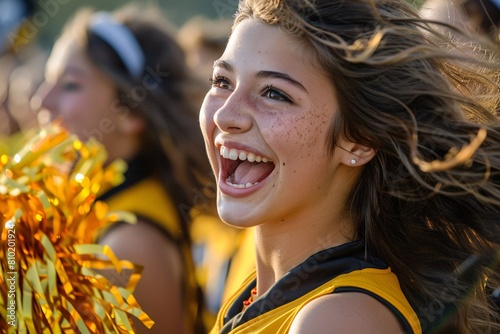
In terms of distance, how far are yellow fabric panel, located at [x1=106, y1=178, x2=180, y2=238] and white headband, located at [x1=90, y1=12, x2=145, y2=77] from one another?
1.56 ft

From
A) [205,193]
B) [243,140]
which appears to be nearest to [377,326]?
[243,140]

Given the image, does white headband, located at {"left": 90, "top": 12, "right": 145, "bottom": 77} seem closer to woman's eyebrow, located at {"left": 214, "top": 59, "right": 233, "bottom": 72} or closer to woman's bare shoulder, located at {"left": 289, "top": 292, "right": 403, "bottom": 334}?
woman's eyebrow, located at {"left": 214, "top": 59, "right": 233, "bottom": 72}

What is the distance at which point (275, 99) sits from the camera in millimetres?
1751

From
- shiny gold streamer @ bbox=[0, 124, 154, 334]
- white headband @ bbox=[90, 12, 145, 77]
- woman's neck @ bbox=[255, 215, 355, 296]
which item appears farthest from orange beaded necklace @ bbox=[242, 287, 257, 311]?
white headband @ bbox=[90, 12, 145, 77]

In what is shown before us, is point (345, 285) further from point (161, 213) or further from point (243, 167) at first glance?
point (161, 213)

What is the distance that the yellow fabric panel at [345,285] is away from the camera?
162cm

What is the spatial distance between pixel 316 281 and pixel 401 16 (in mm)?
559

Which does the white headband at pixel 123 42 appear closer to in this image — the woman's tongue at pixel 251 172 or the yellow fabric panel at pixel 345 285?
the woman's tongue at pixel 251 172

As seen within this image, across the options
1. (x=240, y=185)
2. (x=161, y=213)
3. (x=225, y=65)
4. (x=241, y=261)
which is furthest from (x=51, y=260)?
(x=161, y=213)

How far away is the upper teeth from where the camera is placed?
5.80 feet

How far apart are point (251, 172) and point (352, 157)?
0.68ft

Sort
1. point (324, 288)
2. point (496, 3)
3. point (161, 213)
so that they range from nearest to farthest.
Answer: point (324, 288)
point (496, 3)
point (161, 213)

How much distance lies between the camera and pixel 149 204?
10.1 ft

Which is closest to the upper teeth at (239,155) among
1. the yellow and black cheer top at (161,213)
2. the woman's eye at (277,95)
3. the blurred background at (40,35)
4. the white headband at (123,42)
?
the woman's eye at (277,95)
